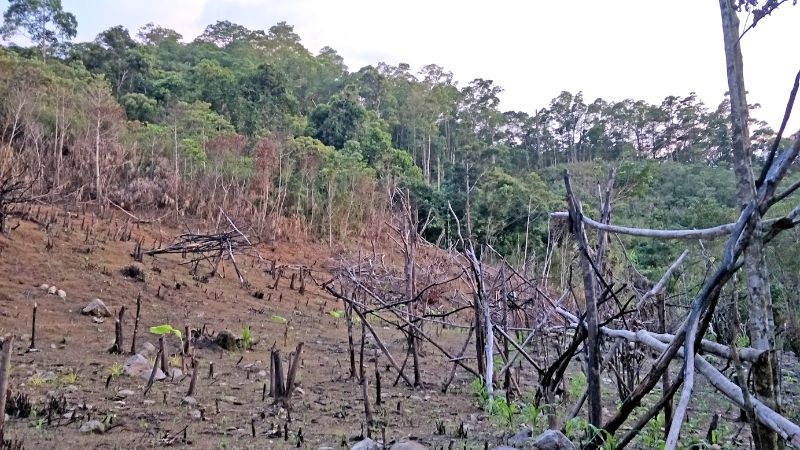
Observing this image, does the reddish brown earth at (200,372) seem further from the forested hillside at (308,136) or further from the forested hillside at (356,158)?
the forested hillside at (308,136)

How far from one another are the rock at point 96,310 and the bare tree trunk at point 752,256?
8354 millimetres

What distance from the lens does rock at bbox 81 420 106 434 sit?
4.20 m

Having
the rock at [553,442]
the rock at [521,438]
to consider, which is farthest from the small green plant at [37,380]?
the rock at [553,442]

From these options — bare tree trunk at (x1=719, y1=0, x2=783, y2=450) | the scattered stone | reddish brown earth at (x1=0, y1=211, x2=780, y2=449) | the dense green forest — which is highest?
the dense green forest

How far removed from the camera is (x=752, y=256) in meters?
2.33

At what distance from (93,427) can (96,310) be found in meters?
4.88

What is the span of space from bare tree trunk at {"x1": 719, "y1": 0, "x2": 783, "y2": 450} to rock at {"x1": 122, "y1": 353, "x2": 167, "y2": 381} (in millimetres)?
5208

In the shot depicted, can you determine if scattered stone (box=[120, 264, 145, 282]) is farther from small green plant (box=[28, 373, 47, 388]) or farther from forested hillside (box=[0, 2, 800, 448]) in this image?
small green plant (box=[28, 373, 47, 388])

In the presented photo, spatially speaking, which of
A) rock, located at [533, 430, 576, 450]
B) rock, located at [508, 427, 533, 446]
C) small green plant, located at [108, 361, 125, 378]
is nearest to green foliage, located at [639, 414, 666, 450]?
rock, located at [508, 427, 533, 446]

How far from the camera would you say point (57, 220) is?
13648 mm

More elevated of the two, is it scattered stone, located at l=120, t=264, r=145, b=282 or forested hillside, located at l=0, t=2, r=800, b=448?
forested hillside, located at l=0, t=2, r=800, b=448

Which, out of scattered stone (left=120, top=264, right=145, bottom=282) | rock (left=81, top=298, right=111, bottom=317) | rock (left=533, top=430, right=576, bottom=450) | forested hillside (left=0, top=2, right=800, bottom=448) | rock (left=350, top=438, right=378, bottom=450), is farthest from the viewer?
forested hillside (left=0, top=2, right=800, bottom=448)

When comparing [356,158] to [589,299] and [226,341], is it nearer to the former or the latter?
[226,341]

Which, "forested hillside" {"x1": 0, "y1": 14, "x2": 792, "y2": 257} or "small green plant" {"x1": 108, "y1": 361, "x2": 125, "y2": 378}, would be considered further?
"forested hillside" {"x1": 0, "y1": 14, "x2": 792, "y2": 257}
